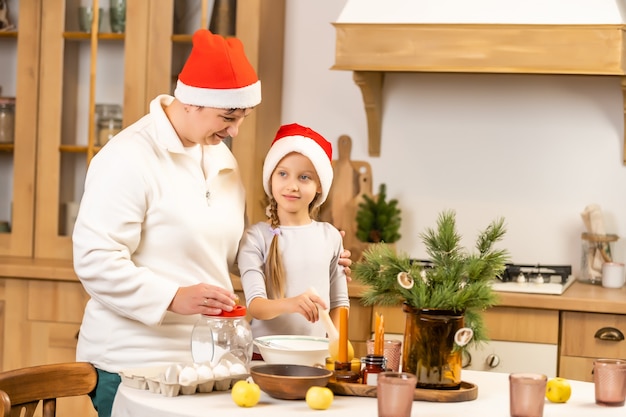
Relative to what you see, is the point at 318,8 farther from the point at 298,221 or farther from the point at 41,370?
the point at 41,370

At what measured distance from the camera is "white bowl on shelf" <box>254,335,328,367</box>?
2029mm

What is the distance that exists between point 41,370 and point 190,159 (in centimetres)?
58

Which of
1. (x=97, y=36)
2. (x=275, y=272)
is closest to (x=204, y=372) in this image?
(x=275, y=272)

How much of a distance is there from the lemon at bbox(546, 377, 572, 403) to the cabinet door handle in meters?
1.38

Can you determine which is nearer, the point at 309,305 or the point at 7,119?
the point at 309,305

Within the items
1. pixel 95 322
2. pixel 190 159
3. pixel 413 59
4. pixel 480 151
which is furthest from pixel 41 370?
pixel 480 151

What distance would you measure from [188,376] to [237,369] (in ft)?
0.39

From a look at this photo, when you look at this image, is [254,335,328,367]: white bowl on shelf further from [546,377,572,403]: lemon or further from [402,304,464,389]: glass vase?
[546,377,572,403]: lemon

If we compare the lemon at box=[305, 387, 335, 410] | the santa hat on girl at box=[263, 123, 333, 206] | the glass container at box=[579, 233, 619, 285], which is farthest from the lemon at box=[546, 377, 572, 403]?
the glass container at box=[579, 233, 619, 285]

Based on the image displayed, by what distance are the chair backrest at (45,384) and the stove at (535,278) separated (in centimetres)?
165

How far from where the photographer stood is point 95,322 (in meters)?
2.31

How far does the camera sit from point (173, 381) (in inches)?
72.5

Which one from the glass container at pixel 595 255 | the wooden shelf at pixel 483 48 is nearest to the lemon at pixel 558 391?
the wooden shelf at pixel 483 48

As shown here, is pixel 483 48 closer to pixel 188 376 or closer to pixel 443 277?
pixel 443 277
